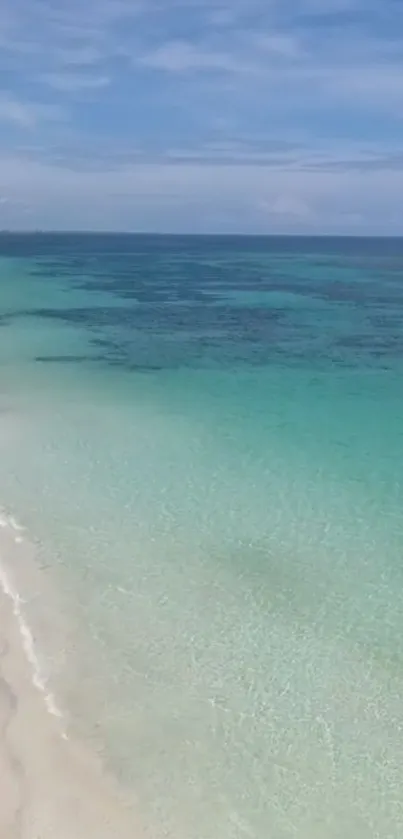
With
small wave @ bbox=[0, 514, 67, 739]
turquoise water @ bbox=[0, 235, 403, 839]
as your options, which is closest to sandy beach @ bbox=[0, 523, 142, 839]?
small wave @ bbox=[0, 514, 67, 739]

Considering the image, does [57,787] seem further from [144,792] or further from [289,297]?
[289,297]

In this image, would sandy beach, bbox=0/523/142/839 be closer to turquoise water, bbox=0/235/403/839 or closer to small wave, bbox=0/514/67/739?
small wave, bbox=0/514/67/739

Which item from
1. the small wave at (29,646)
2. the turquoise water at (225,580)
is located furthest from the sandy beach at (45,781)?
the turquoise water at (225,580)

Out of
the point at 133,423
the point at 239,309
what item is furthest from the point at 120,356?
the point at 239,309

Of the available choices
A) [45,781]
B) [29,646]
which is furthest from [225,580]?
[45,781]

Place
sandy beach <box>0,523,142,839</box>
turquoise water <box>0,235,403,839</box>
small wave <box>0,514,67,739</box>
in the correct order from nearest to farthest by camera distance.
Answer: sandy beach <box>0,523,142,839</box>
turquoise water <box>0,235,403,839</box>
small wave <box>0,514,67,739</box>
